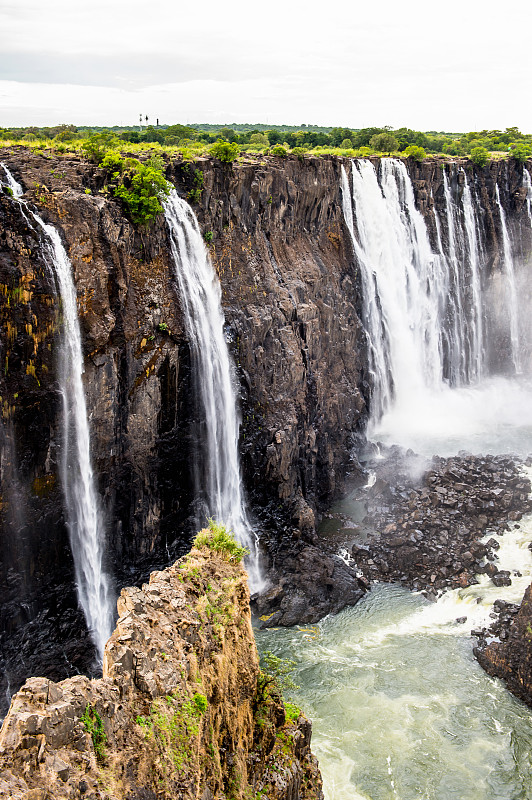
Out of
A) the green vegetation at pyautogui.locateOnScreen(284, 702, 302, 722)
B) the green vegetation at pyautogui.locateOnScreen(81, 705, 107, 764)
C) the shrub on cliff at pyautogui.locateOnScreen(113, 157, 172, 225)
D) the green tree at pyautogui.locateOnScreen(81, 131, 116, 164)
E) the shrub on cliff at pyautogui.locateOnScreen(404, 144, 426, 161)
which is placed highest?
the shrub on cliff at pyautogui.locateOnScreen(404, 144, 426, 161)

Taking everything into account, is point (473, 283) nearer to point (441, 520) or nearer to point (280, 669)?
point (441, 520)

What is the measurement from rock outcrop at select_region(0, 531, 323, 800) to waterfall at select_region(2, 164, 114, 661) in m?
10.6

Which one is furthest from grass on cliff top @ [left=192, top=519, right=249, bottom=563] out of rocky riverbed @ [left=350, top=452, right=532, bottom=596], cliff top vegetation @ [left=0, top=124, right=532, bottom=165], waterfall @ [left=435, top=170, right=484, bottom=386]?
waterfall @ [left=435, top=170, right=484, bottom=386]

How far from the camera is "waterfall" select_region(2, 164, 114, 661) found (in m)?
22.1

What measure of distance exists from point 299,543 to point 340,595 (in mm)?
3285

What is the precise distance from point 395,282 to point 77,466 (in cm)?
2505

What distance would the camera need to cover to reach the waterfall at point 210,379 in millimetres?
26453

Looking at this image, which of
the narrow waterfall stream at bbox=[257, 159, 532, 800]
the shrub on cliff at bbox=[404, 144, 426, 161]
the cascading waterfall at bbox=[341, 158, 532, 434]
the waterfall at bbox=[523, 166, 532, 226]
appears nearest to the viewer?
the narrow waterfall stream at bbox=[257, 159, 532, 800]

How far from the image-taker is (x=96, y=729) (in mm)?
8297

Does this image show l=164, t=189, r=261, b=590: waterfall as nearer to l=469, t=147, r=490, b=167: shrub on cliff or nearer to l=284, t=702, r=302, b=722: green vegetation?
l=284, t=702, r=302, b=722: green vegetation

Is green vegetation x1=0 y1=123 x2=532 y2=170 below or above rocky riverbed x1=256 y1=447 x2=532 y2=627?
above

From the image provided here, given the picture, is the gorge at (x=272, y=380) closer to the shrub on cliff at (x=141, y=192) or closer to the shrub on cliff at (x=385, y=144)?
the shrub on cliff at (x=141, y=192)

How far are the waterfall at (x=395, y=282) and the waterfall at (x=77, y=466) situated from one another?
1969 centimetres

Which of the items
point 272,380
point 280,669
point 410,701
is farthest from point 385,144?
point 280,669
